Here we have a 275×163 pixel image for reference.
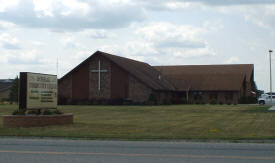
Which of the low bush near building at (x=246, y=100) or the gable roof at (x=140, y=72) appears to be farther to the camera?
the low bush near building at (x=246, y=100)

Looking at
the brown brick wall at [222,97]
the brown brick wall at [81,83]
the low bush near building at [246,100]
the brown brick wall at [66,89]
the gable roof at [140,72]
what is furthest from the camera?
the low bush near building at [246,100]

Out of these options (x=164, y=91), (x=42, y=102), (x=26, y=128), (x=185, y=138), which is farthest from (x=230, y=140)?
(x=164, y=91)

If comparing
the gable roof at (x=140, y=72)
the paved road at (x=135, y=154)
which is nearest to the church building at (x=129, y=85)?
the gable roof at (x=140, y=72)

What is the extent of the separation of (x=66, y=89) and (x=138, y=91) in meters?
10.7

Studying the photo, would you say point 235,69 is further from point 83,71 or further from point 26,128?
point 26,128

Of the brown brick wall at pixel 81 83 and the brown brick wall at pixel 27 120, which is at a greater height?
the brown brick wall at pixel 81 83

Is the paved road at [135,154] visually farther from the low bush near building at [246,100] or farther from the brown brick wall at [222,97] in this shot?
the low bush near building at [246,100]

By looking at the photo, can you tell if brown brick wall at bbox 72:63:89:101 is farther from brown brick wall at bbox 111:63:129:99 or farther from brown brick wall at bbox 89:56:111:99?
brown brick wall at bbox 111:63:129:99

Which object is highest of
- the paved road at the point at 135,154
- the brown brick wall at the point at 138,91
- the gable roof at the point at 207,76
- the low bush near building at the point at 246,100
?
the gable roof at the point at 207,76

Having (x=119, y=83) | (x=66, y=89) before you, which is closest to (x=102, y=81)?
(x=119, y=83)

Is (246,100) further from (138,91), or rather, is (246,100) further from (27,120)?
(27,120)

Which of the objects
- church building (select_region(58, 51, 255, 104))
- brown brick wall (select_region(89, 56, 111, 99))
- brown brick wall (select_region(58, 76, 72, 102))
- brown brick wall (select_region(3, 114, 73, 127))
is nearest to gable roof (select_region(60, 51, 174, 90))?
church building (select_region(58, 51, 255, 104))

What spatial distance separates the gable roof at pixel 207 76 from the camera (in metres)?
67.5

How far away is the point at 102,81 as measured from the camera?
60.4 metres
